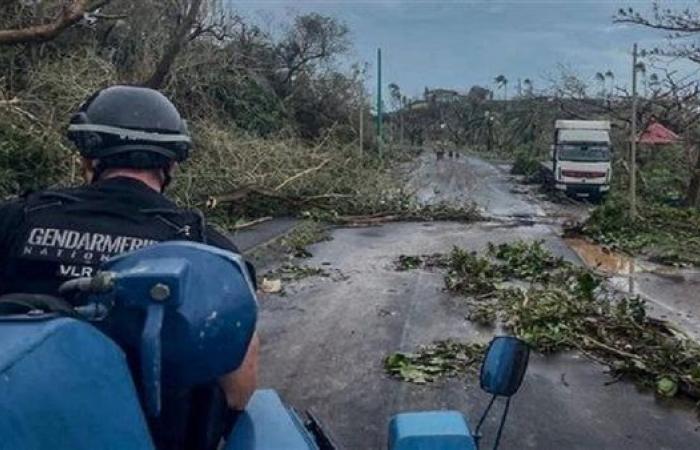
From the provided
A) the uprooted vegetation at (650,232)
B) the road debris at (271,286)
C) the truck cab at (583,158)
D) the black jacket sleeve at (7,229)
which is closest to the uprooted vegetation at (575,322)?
the road debris at (271,286)

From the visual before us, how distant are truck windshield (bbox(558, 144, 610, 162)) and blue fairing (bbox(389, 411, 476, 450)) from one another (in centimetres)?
2948

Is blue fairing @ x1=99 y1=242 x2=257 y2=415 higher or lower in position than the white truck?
higher

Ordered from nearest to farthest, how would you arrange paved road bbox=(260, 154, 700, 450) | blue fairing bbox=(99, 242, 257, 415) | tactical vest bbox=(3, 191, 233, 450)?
blue fairing bbox=(99, 242, 257, 415)
tactical vest bbox=(3, 191, 233, 450)
paved road bbox=(260, 154, 700, 450)

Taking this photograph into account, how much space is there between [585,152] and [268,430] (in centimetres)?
2998

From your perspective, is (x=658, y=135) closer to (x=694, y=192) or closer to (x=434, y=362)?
(x=694, y=192)

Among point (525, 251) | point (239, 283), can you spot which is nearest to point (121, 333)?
point (239, 283)

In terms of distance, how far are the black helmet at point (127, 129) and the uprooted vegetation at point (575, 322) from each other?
5571 mm

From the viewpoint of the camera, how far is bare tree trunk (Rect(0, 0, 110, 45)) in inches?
467

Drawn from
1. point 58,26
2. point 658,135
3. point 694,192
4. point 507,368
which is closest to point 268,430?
point 507,368

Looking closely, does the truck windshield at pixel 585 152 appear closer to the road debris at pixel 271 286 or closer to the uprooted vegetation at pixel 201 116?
the uprooted vegetation at pixel 201 116

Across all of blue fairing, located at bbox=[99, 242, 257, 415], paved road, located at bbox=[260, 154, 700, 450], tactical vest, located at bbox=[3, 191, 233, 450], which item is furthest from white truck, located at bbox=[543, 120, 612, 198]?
blue fairing, located at bbox=[99, 242, 257, 415]

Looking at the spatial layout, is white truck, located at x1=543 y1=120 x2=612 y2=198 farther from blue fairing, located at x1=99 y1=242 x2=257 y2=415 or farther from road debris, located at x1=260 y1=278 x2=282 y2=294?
blue fairing, located at x1=99 y1=242 x2=257 y2=415

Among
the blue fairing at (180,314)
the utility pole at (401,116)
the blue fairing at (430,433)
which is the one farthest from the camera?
the utility pole at (401,116)

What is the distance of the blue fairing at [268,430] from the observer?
2.20 m
